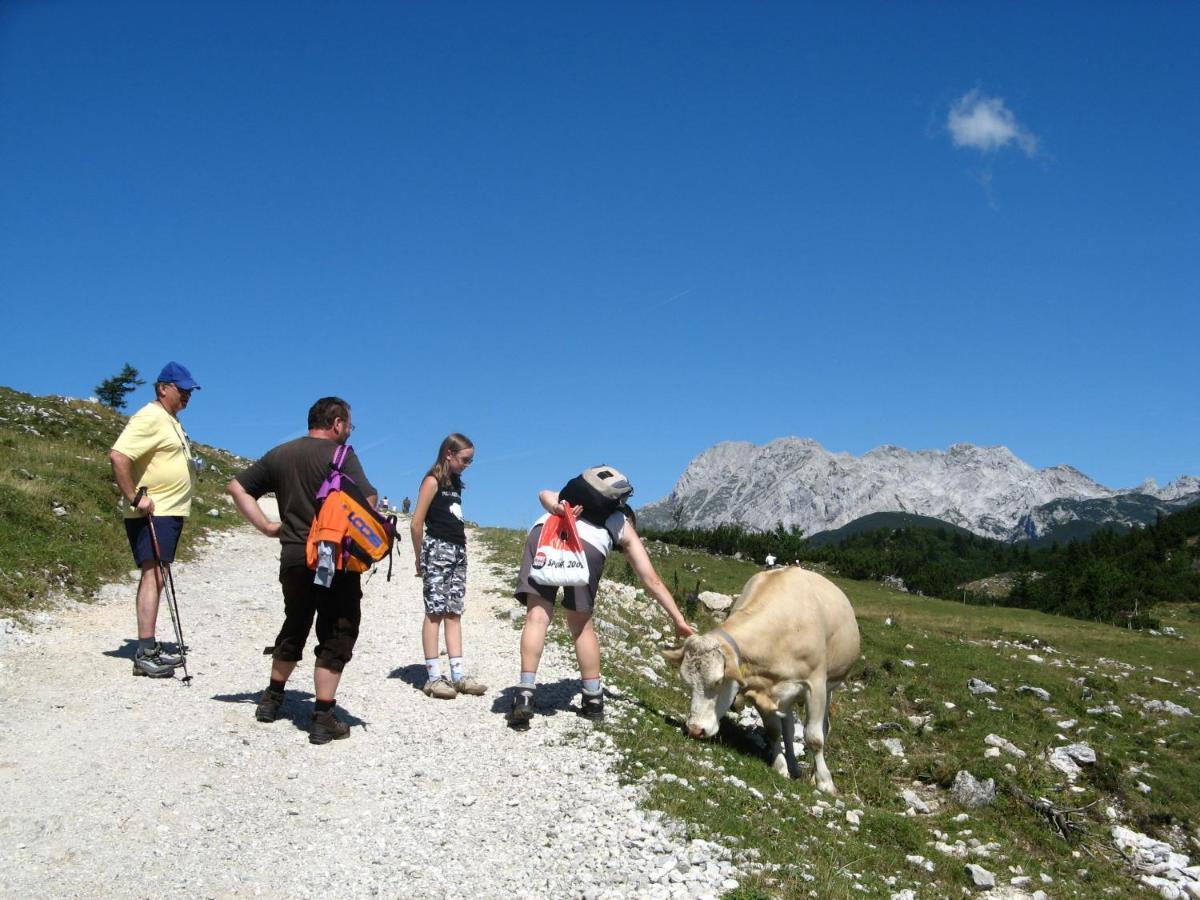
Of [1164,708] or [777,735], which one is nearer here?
[777,735]

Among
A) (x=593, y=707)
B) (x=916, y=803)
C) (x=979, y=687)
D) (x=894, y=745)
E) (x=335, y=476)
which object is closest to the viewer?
(x=335, y=476)

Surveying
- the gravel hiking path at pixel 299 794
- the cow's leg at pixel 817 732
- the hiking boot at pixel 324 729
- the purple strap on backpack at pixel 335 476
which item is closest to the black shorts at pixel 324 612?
the hiking boot at pixel 324 729

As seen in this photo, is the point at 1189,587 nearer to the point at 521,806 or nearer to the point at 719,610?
the point at 719,610

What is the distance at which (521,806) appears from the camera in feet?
22.0

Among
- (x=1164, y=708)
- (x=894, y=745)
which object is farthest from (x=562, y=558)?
(x=1164, y=708)

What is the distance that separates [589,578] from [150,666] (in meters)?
5.03

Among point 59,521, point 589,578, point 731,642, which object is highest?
point 59,521

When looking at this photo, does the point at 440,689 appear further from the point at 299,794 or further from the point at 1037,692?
the point at 1037,692

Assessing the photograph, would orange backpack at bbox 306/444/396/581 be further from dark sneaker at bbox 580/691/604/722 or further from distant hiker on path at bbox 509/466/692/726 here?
dark sneaker at bbox 580/691/604/722

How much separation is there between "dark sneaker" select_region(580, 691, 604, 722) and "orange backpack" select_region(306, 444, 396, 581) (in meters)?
2.62

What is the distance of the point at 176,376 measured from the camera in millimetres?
9094

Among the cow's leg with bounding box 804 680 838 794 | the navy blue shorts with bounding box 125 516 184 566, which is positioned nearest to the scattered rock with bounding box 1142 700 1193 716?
→ the cow's leg with bounding box 804 680 838 794

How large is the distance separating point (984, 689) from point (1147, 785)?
5.18 m

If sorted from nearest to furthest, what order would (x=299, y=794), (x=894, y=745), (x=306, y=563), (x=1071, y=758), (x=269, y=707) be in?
(x=299, y=794), (x=306, y=563), (x=269, y=707), (x=1071, y=758), (x=894, y=745)
